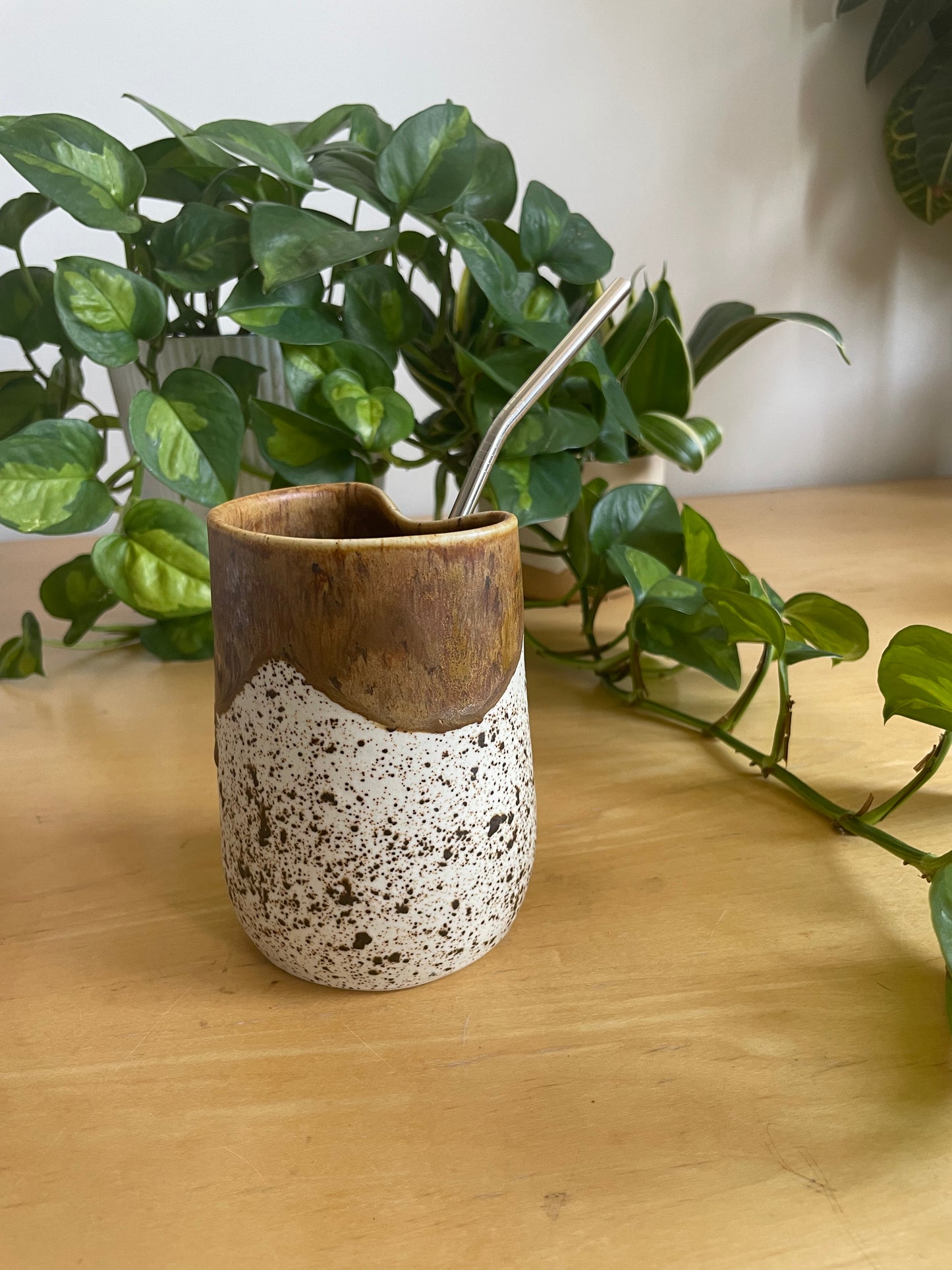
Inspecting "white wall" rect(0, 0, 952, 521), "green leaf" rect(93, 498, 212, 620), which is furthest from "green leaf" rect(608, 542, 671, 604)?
"white wall" rect(0, 0, 952, 521)

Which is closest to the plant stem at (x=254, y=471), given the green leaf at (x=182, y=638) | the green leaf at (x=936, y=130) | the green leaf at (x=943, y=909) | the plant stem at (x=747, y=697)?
the green leaf at (x=182, y=638)

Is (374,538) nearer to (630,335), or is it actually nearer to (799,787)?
(799,787)

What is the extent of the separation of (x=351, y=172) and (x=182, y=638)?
0.32 m

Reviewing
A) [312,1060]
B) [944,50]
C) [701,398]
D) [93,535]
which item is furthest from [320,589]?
[944,50]

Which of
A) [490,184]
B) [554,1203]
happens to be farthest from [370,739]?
[490,184]

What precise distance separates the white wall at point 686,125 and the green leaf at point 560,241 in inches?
19.6

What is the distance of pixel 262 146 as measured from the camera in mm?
512

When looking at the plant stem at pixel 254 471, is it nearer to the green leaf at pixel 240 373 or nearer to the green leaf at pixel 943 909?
the green leaf at pixel 240 373

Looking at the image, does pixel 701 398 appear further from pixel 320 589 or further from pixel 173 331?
pixel 320 589

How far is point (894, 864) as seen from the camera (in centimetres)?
43

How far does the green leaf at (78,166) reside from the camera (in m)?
0.49

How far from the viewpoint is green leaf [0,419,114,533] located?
48 centimetres

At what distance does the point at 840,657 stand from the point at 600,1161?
0.28 meters

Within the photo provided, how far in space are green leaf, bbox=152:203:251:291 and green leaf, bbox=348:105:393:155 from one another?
0.10 m
